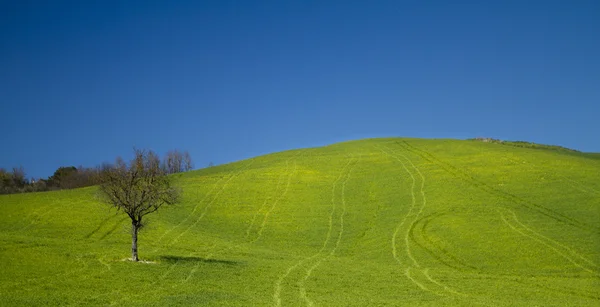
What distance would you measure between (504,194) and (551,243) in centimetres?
1599

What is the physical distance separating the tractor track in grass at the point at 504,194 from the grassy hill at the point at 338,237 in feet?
0.97

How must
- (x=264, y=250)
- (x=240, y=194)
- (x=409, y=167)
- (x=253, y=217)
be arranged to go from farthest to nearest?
1. (x=409, y=167)
2. (x=240, y=194)
3. (x=253, y=217)
4. (x=264, y=250)

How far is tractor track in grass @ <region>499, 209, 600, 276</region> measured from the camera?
147 ft

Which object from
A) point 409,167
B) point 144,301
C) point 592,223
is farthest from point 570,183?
point 144,301

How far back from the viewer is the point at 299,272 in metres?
39.3

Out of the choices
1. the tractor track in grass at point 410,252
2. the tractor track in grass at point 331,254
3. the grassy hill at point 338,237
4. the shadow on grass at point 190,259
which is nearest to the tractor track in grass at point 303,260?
the grassy hill at point 338,237

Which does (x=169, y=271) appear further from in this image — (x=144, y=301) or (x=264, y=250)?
(x=264, y=250)

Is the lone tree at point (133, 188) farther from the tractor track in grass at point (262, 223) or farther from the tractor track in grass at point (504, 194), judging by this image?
the tractor track in grass at point (504, 194)

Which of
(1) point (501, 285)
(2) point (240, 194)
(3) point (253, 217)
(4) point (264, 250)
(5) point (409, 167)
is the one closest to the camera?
(1) point (501, 285)

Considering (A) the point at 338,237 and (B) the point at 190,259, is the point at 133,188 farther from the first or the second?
(A) the point at 338,237

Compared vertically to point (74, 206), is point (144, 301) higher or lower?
lower

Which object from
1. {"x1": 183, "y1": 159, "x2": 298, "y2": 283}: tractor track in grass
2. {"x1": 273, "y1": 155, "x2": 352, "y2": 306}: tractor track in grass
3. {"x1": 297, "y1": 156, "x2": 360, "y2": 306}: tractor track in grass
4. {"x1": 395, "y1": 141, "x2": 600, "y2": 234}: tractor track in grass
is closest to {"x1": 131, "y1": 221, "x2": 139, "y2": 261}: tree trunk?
{"x1": 183, "y1": 159, "x2": 298, "y2": 283}: tractor track in grass

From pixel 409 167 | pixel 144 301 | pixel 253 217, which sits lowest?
pixel 144 301

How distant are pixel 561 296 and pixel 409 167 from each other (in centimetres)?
4622
